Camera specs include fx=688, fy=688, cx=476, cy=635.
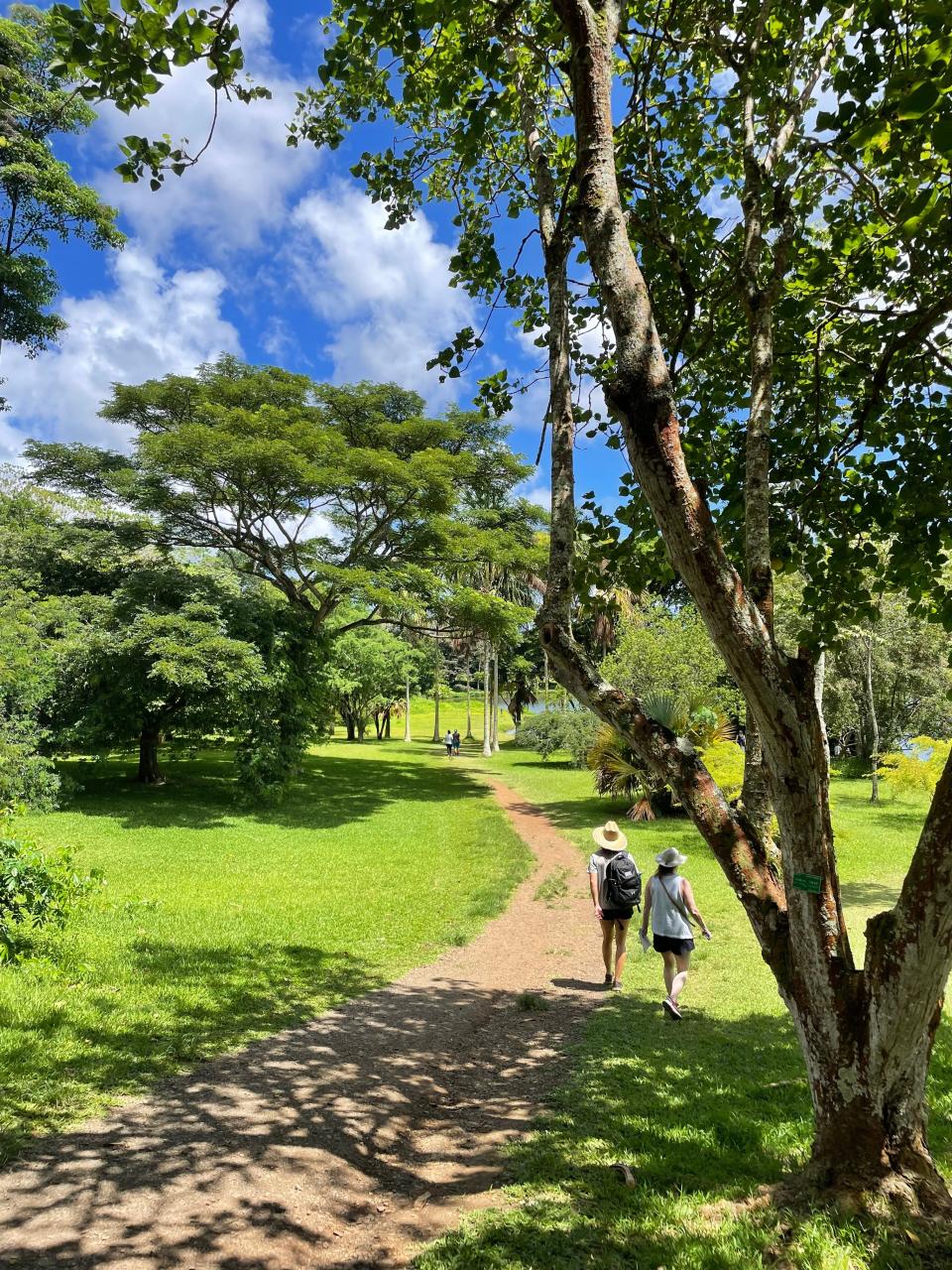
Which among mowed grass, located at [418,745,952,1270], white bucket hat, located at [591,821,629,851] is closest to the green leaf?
mowed grass, located at [418,745,952,1270]

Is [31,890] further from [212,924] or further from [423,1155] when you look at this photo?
[423,1155]

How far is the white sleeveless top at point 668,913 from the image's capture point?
21.2ft

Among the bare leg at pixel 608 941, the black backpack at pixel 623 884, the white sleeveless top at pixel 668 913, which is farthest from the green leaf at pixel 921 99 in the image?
the bare leg at pixel 608 941

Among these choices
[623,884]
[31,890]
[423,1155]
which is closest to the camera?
[423,1155]

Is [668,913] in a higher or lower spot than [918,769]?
lower

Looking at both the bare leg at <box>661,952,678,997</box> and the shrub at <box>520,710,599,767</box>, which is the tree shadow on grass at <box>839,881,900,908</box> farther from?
the shrub at <box>520,710,599,767</box>

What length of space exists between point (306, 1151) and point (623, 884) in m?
3.96

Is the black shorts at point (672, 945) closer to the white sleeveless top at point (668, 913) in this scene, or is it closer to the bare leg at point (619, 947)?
the white sleeveless top at point (668, 913)

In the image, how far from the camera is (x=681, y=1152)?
392 centimetres

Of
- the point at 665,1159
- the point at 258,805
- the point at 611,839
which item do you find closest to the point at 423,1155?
the point at 665,1159

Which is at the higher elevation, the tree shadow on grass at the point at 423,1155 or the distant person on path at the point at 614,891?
the distant person on path at the point at 614,891

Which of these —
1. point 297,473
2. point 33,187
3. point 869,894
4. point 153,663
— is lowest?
point 869,894

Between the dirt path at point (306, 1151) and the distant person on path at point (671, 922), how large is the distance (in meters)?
0.97

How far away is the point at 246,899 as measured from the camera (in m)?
10.3
